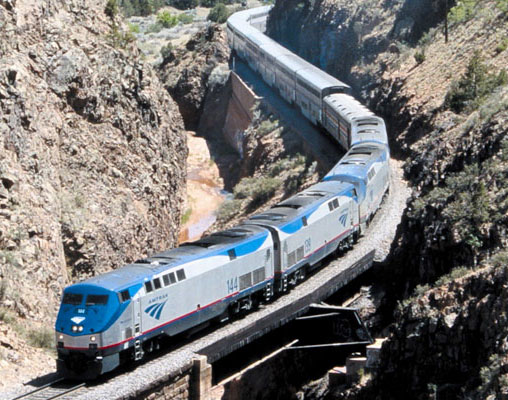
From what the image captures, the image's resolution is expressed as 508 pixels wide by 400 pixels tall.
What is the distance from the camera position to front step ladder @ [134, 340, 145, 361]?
23.1m

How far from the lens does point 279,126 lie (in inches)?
2557

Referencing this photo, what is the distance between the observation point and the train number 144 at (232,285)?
26616 mm

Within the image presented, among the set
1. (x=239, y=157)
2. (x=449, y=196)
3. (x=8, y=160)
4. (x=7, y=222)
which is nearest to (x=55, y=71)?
(x=8, y=160)

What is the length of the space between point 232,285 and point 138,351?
4.53m

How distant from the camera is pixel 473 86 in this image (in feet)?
150

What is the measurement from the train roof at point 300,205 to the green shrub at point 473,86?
11.6 meters

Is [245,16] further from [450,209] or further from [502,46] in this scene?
[450,209]

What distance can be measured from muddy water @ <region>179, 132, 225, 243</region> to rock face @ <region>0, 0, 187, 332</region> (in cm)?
852

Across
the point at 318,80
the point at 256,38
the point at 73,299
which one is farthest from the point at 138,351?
the point at 256,38

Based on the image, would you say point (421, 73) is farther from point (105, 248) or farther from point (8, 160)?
point (8, 160)

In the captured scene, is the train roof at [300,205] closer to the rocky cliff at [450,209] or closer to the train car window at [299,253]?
the train car window at [299,253]

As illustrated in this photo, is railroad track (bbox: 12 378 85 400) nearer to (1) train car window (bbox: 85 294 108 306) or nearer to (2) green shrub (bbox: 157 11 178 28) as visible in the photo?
(1) train car window (bbox: 85 294 108 306)

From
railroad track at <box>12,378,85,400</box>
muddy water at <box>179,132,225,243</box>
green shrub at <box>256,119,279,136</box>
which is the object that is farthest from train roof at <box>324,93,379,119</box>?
railroad track at <box>12,378,85,400</box>

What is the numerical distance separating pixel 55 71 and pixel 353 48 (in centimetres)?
3720
